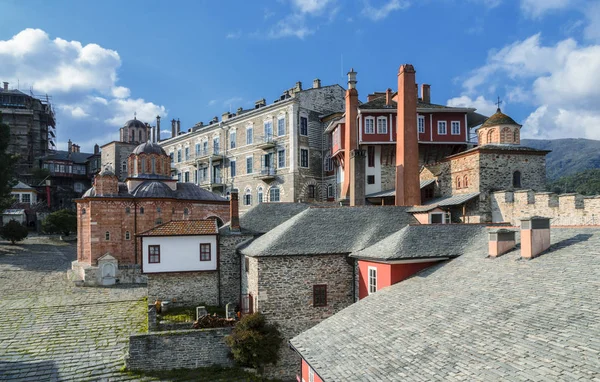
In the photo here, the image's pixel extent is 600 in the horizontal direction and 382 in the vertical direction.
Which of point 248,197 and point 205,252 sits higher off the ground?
point 248,197

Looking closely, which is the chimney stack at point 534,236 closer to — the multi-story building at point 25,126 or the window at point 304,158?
the window at point 304,158

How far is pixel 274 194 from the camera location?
41.2m

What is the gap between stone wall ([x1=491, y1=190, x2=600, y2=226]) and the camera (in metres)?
19.8

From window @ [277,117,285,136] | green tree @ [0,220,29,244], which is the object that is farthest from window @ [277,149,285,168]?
green tree @ [0,220,29,244]

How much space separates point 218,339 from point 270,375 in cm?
266

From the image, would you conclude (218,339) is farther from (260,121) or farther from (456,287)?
(260,121)

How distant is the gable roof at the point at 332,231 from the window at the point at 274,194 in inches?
759

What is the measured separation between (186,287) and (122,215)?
11.9 m

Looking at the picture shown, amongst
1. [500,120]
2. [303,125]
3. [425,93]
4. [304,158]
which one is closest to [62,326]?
[304,158]

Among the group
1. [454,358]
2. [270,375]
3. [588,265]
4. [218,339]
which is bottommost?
[270,375]

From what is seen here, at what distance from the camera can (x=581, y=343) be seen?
280 inches

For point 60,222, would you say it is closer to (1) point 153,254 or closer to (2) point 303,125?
(2) point 303,125

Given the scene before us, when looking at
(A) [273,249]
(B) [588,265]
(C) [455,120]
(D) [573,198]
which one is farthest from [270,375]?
(C) [455,120]

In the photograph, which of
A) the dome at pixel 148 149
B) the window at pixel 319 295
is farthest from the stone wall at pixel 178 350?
the dome at pixel 148 149
